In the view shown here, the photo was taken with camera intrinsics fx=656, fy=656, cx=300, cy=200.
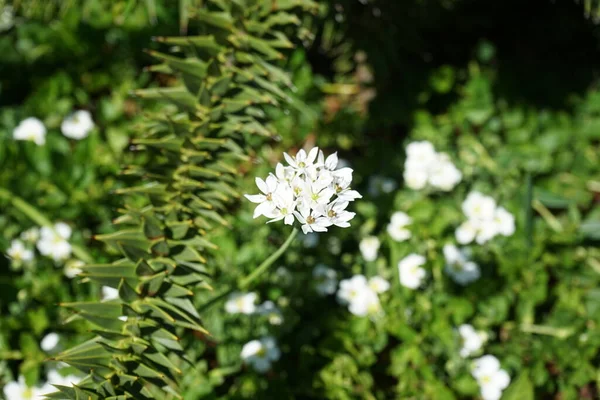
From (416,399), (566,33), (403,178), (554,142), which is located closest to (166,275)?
(416,399)

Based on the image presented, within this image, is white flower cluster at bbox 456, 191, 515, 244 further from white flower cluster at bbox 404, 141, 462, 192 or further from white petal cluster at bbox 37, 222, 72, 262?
white petal cluster at bbox 37, 222, 72, 262

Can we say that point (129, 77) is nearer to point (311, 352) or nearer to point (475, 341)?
point (311, 352)

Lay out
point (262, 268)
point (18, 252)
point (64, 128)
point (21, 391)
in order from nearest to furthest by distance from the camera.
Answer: point (262, 268) < point (21, 391) < point (18, 252) < point (64, 128)

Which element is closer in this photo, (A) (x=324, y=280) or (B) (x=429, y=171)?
(A) (x=324, y=280)

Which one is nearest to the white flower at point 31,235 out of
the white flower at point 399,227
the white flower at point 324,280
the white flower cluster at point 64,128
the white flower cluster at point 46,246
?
the white flower cluster at point 46,246

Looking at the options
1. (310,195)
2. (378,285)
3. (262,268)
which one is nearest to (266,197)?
(310,195)

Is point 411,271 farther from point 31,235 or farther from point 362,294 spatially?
point 31,235

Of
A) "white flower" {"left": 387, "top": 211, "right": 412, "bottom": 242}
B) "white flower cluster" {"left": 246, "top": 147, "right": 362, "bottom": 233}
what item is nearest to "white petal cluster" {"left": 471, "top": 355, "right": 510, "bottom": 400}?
"white flower" {"left": 387, "top": 211, "right": 412, "bottom": 242}
